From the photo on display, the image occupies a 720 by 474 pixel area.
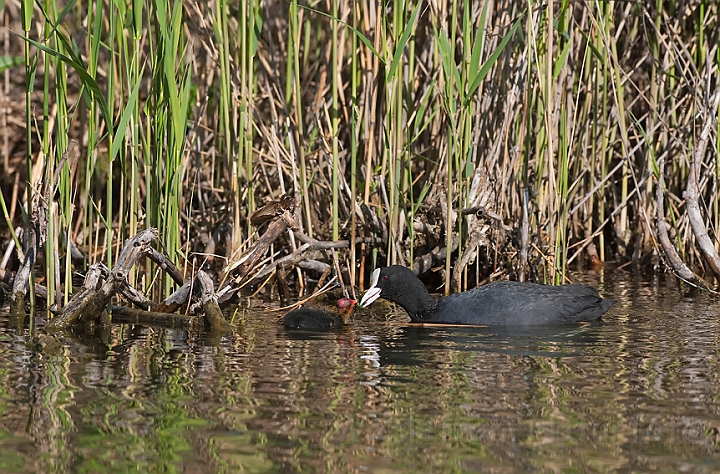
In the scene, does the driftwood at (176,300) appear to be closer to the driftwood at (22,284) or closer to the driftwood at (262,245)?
the driftwood at (262,245)

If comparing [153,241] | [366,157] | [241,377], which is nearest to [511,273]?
[366,157]

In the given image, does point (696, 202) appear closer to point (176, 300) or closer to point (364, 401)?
point (176, 300)

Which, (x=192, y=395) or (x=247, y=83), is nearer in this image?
(x=192, y=395)

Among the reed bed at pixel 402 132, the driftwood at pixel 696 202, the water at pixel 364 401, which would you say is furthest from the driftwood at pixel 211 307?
the driftwood at pixel 696 202

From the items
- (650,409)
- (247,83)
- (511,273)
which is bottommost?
(650,409)

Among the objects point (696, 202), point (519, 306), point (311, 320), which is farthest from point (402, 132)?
point (696, 202)

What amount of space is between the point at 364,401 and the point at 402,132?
281 cm

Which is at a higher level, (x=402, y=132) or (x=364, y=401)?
(x=402, y=132)

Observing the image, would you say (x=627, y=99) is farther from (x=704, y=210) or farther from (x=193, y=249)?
(x=193, y=249)

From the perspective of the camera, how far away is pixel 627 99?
25.7 feet

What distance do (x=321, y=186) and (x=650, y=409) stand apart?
3.77m

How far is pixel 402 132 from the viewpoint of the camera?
6.29m

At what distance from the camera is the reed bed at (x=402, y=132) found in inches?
218

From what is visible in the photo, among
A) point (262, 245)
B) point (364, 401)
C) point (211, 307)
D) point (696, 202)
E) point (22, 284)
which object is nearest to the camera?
point (364, 401)
